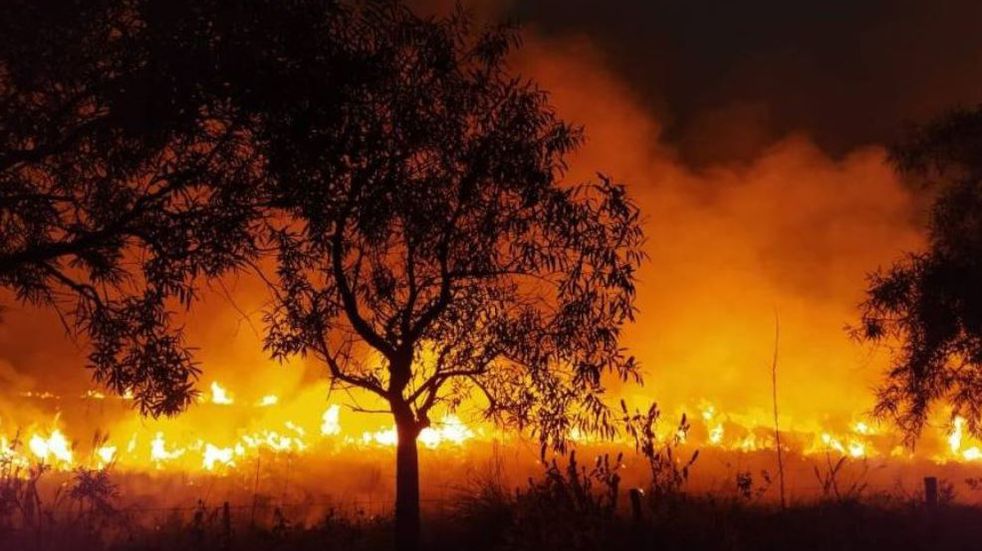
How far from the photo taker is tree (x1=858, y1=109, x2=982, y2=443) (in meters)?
14.6

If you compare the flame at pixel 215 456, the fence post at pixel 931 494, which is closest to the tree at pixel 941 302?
the fence post at pixel 931 494

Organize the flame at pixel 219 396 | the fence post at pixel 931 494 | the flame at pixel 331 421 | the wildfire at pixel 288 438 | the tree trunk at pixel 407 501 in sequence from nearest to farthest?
the tree trunk at pixel 407 501 < the fence post at pixel 931 494 < the wildfire at pixel 288 438 < the flame at pixel 331 421 < the flame at pixel 219 396

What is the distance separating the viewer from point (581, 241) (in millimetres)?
10438

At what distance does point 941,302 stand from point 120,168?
42.3 feet

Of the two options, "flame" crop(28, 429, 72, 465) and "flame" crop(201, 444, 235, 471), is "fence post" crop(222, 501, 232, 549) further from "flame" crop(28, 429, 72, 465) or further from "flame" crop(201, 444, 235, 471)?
"flame" crop(28, 429, 72, 465)

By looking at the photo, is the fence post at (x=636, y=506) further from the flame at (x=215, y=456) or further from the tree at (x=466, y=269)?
the flame at (x=215, y=456)

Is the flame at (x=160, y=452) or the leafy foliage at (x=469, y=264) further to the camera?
the flame at (x=160, y=452)

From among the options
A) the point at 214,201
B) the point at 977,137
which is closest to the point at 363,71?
the point at 214,201

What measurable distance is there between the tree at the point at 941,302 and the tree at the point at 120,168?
11679 millimetres

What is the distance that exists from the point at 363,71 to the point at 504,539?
6583 millimetres

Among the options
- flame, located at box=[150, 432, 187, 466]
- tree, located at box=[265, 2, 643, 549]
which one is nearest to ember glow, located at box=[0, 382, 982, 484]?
flame, located at box=[150, 432, 187, 466]

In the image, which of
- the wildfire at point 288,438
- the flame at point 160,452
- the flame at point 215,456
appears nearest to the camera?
the wildfire at point 288,438

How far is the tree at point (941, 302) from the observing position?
574 inches

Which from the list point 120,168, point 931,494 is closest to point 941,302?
point 931,494
